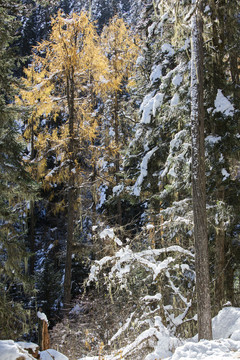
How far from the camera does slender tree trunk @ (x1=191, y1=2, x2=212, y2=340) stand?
5961 millimetres

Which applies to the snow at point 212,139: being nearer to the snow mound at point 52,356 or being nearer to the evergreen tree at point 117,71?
the snow mound at point 52,356

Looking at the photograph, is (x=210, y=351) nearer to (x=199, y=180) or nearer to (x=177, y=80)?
(x=199, y=180)

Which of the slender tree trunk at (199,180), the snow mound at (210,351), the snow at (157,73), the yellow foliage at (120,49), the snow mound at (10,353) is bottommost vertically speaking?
the snow mound at (210,351)

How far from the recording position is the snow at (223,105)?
7.19m

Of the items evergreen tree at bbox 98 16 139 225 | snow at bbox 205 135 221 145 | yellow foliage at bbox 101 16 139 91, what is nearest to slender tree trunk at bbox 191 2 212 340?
snow at bbox 205 135 221 145

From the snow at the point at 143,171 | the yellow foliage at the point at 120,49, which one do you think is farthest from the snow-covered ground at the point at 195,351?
the yellow foliage at the point at 120,49

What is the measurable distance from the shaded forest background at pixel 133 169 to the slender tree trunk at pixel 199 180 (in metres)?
0.65

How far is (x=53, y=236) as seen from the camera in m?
23.2

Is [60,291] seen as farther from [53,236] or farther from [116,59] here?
[116,59]

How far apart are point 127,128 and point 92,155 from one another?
153 inches

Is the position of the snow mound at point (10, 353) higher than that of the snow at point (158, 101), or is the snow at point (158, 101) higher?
the snow at point (158, 101)

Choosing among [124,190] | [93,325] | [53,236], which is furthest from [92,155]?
[53,236]

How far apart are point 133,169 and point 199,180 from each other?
6.40 meters

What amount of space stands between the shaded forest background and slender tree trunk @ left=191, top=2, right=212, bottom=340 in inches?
25.4
